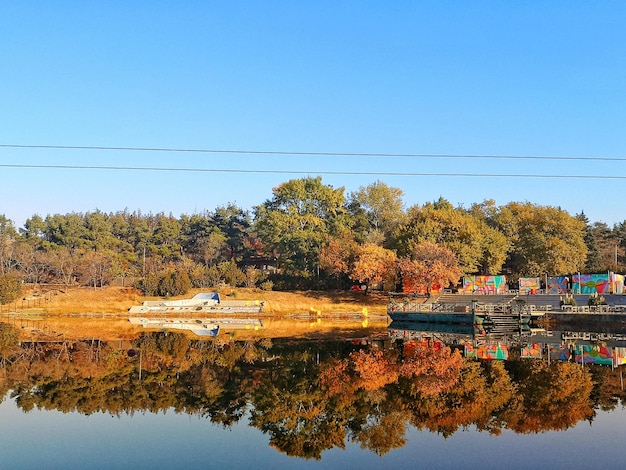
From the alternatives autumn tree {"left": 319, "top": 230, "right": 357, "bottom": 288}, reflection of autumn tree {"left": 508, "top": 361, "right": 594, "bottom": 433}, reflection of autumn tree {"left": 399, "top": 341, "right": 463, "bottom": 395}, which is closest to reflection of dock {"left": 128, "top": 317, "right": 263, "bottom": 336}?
autumn tree {"left": 319, "top": 230, "right": 357, "bottom": 288}

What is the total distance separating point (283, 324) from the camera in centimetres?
4966

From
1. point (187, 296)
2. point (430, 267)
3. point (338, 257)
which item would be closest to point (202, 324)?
point (187, 296)

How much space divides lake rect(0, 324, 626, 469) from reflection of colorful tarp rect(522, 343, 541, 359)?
8.9 inches

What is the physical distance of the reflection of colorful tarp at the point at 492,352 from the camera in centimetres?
3089

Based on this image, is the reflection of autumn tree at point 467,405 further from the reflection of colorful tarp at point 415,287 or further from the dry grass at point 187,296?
the reflection of colorful tarp at point 415,287

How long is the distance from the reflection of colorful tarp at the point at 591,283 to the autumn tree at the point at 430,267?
11069mm

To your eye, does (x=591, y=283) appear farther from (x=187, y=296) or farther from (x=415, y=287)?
(x=187, y=296)

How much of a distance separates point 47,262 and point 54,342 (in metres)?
37.1

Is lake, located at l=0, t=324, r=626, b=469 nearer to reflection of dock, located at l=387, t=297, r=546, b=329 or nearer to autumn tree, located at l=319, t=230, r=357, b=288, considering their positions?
reflection of dock, located at l=387, t=297, r=546, b=329

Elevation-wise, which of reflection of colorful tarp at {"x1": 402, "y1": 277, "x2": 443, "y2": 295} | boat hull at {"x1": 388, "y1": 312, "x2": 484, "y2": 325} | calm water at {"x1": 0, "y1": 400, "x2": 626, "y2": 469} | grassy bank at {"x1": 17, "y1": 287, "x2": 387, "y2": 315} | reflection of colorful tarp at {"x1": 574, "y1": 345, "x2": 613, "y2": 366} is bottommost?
calm water at {"x1": 0, "y1": 400, "x2": 626, "y2": 469}

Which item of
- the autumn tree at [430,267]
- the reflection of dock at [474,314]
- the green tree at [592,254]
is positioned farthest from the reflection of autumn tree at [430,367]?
the green tree at [592,254]

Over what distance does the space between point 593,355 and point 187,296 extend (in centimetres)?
4031

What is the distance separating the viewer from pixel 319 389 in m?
21.9

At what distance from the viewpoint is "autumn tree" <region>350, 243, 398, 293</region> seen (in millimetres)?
62719
